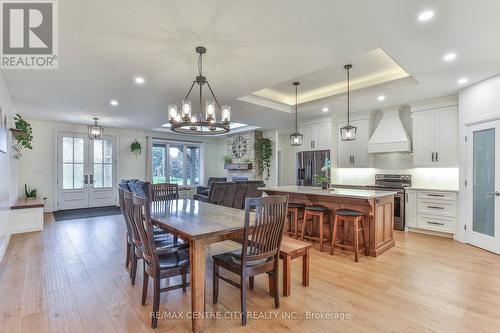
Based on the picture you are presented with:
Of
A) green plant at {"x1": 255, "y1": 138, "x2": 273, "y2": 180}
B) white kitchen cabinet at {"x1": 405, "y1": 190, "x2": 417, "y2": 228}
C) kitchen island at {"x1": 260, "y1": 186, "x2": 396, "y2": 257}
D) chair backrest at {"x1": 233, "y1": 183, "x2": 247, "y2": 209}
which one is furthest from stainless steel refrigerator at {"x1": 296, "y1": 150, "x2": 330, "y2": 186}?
kitchen island at {"x1": 260, "y1": 186, "x2": 396, "y2": 257}

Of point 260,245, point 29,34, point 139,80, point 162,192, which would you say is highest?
point 29,34

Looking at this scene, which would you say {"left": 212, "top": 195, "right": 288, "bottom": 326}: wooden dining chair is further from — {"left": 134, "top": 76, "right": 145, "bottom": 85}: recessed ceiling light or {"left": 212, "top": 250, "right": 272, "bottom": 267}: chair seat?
{"left": 134, "top": 76, "right": 145, "bottom": 85}: recessed ceiling light

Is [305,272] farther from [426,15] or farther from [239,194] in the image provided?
[239,194]

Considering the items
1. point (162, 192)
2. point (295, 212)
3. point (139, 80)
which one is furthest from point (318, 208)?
point (139, 80)

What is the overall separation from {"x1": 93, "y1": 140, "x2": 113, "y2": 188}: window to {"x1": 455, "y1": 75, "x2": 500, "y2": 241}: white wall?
30.3ft

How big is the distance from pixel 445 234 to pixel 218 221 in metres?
4.64

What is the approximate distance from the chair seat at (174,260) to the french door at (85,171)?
276 inches

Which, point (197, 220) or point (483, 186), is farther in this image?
point (483, 186)

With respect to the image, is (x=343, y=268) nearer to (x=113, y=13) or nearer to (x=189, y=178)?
(x=113, y=13)

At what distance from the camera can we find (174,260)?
2.26 meters

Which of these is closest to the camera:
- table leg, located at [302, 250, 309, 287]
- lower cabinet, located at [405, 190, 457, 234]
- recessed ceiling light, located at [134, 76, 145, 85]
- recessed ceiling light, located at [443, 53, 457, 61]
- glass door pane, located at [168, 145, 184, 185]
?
table leg, located at [302, 250, 309, 287]

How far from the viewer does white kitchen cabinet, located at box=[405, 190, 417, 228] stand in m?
5.07

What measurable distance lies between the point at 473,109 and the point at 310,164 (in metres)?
3.47

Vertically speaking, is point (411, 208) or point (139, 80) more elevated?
point (139, 80)
